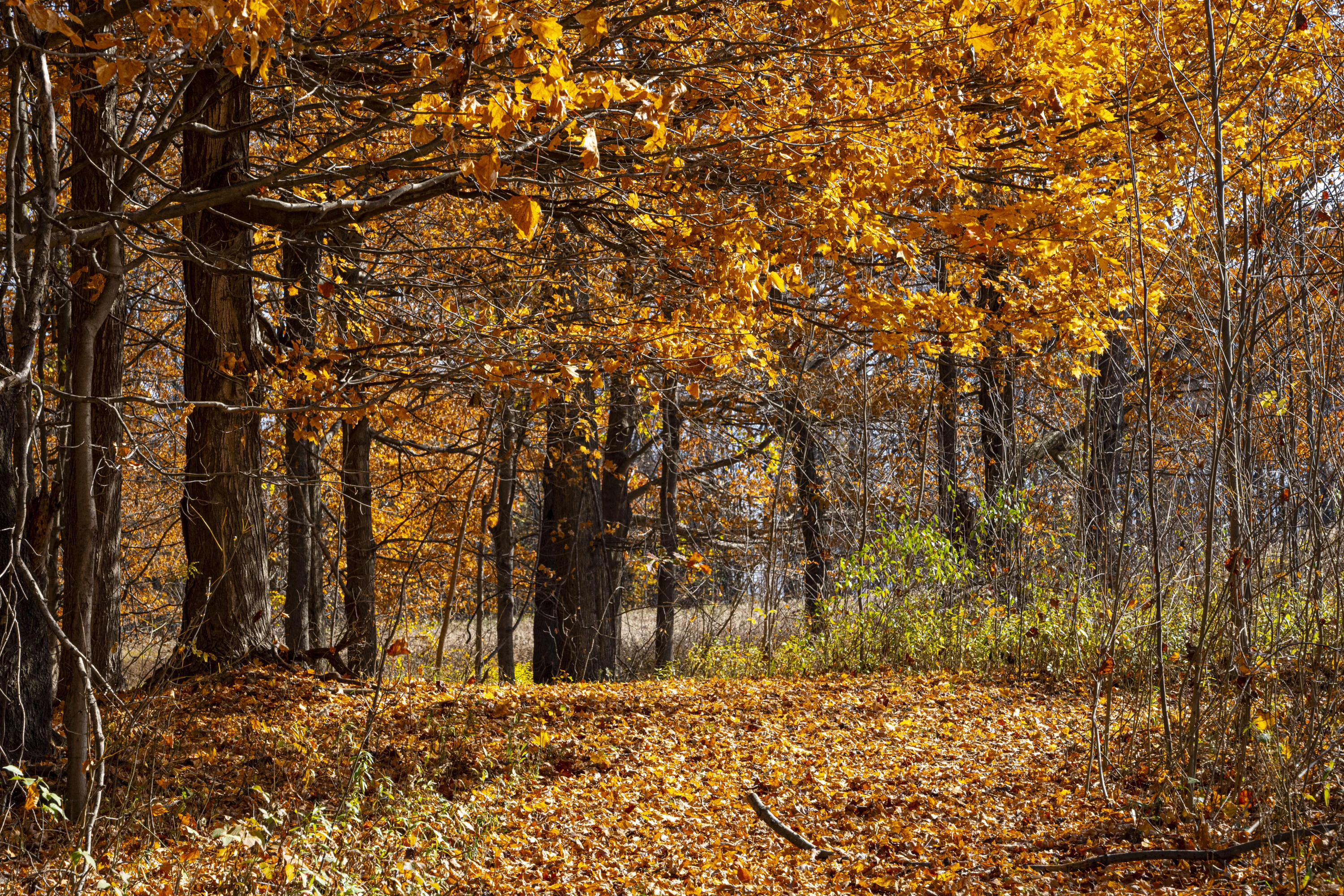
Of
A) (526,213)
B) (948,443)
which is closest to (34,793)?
(526,213)

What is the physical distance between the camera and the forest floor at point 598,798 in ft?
11.3

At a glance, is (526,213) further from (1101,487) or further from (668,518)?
(668,518)

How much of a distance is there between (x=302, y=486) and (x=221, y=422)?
4.42ft

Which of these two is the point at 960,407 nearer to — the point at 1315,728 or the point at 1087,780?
the point at 1087,780

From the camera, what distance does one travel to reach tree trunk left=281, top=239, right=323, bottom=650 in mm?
6780

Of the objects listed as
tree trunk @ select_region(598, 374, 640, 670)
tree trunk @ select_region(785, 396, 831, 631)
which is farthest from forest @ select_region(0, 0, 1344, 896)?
tree trunk @ select_region(598, 374, 640, 670)

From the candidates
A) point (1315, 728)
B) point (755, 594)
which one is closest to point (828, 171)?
point (1315, 728)

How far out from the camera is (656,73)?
15.1 ft

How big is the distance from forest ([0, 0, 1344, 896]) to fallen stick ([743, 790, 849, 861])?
0.14 feet

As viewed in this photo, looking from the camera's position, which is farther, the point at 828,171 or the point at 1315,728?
the point at 828,171

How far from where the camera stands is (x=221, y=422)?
605 centimetres

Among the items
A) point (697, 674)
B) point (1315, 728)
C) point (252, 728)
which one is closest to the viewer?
point (1315, 728)

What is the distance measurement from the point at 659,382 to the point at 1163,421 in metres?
4.18

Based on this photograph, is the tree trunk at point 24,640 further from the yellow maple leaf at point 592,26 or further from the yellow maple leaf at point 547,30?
the yellow maple leaf at point 592,26
